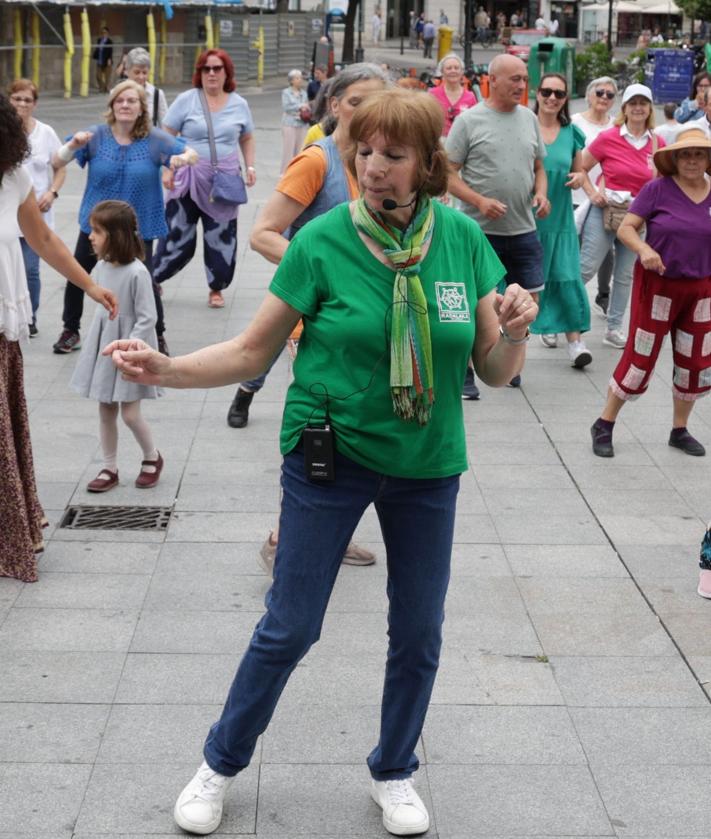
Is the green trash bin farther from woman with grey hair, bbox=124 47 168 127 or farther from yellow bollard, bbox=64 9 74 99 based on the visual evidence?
woman with grey hair, bbox=124 47 168 127

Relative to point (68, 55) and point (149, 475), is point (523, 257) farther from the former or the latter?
point (68, 55)

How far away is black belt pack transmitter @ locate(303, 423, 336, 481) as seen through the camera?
3.44 meters

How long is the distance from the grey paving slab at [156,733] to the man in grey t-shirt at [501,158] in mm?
4358

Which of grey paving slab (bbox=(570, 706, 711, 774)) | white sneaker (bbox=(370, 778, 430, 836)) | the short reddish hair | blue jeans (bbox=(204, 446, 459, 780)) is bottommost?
grey paving slab (bbox=(570, 706, 711, 774))

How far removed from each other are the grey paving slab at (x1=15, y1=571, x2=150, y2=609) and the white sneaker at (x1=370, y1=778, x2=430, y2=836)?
1.74 meters

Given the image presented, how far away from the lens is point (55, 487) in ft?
22.1

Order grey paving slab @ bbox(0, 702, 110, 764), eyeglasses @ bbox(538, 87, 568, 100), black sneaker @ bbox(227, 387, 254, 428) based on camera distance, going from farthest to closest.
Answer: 1. eyeglasses @ bbox(538, 87, 568, 100)
2. black sneaker @ bbox(227, 387, 254, 428)
3. grey paving slab @ bbox(0, 702, 110, 764)

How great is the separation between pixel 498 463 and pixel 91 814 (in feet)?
12.8

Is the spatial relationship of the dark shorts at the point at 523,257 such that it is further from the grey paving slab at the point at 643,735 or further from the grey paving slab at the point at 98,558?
the grey paving slab at the point at 643,735

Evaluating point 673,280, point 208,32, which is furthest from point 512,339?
point 208,32

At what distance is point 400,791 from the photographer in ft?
12.5

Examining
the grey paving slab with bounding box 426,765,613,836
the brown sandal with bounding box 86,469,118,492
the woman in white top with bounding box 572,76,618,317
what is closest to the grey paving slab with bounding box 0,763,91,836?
the grey paving slab with bounding box 426,765,613,836

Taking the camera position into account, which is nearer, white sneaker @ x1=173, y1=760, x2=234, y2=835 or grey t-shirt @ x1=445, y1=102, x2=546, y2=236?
white sneaker @ x1=173, y1=760, x2=234, y2=835

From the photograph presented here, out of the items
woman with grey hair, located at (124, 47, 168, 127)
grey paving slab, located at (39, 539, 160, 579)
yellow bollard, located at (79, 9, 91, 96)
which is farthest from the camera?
yellow bollard, located at (79, 9, 91, 96)
